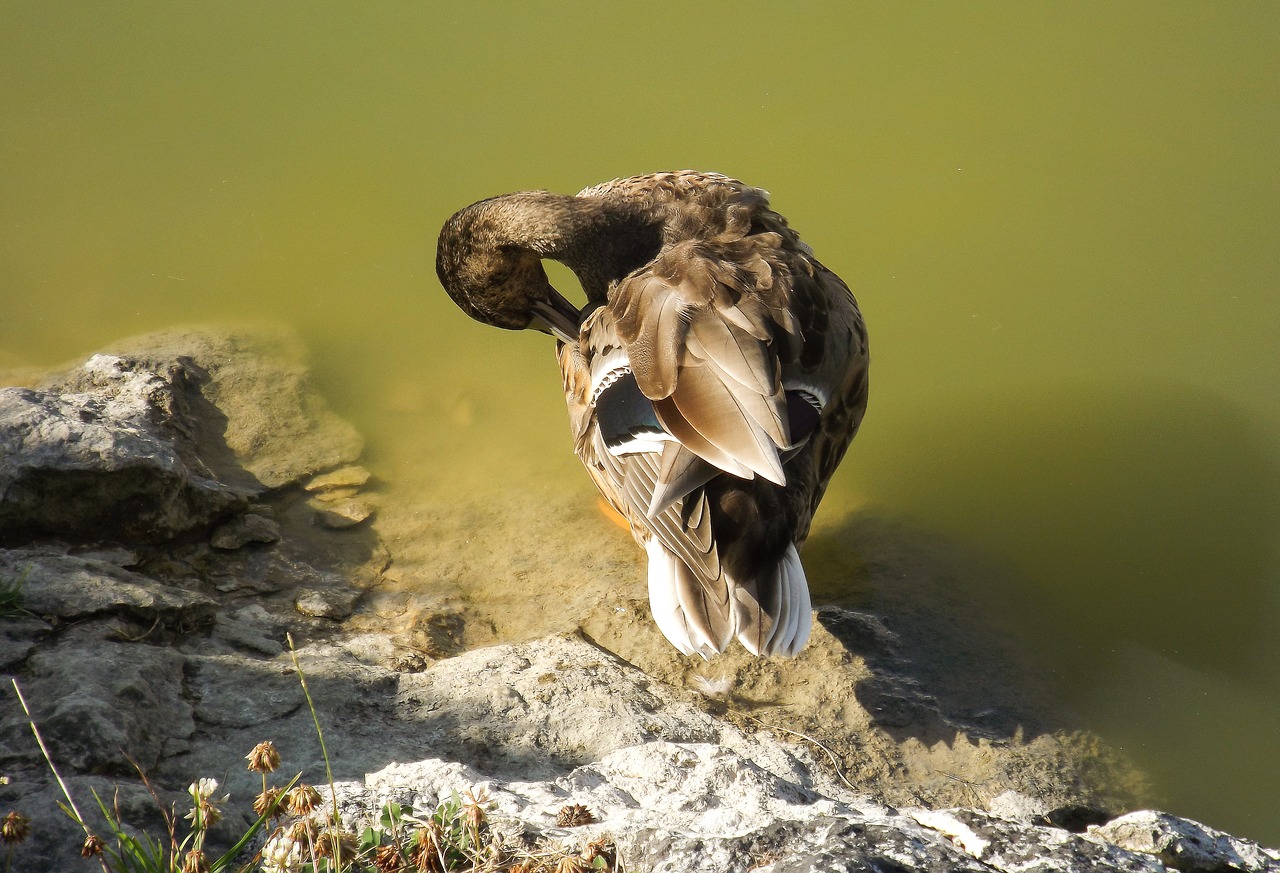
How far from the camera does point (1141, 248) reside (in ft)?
18.8

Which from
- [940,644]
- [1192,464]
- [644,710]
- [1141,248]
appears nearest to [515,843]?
[644,710]

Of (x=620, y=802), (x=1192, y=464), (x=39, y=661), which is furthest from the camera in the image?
(x=1192, y=464)

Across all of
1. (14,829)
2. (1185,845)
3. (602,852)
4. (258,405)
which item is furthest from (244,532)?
(1185,845)

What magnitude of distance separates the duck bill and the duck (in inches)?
21.9

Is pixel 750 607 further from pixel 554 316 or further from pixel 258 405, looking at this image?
pixel 258 405

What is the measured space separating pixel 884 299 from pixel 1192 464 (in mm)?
1754

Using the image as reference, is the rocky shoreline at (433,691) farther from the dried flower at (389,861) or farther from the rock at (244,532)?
the dried flower at (389,861)

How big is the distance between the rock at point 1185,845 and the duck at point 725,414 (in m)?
1.07

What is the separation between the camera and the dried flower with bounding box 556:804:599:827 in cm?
200

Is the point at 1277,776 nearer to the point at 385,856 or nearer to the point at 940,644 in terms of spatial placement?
the point at 940,644

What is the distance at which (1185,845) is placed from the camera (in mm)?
2102

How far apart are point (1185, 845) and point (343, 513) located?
3310mm

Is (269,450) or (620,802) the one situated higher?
(269,450)

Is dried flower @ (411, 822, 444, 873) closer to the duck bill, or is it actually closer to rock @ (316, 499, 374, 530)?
rock @ (316, 499, 374, 530)
